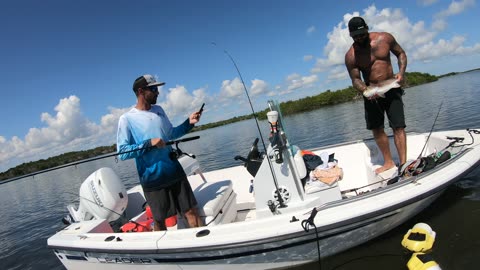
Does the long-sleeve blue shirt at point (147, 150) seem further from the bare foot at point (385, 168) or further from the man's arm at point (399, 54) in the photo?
the man's arm at point (399, 54)

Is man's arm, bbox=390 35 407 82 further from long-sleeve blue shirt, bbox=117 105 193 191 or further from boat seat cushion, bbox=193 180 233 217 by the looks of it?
long-sleeve blue shirt, bbox=117 105 193 191

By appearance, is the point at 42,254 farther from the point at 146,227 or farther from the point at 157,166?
the point at 157,166

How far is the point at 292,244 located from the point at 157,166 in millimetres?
1653

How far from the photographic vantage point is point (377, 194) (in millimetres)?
3268

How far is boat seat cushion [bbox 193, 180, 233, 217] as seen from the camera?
396cm

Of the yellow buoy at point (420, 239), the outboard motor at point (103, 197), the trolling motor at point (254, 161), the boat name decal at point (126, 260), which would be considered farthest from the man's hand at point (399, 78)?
the outboard motor at point (103, 197)

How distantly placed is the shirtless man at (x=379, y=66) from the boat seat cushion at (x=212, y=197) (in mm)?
2374

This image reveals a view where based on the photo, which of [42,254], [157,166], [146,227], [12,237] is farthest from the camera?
[12,237]

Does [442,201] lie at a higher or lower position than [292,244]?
lower

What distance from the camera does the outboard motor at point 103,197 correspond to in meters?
4.61

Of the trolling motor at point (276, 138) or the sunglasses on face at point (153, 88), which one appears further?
the trolling motor at point (276, 138)

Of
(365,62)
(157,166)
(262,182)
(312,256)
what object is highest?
(365,62)

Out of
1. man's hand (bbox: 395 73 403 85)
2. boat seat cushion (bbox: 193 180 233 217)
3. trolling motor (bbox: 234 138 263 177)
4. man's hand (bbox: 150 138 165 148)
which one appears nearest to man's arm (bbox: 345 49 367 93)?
man's hand (bbox: 395 73 403 85)

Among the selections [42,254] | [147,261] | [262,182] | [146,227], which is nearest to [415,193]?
[262,182]
